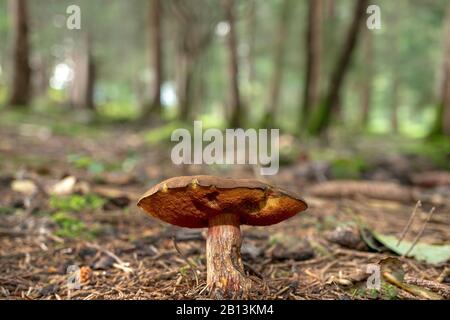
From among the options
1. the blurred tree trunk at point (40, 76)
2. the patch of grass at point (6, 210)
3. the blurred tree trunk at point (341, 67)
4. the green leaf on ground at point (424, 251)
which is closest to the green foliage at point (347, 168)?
the blurred tree trunk at point (341, 67)

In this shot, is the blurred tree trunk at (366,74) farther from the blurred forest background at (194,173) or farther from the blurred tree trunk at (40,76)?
the blurred tree trunk at (40,76)

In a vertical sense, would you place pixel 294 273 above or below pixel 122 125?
below

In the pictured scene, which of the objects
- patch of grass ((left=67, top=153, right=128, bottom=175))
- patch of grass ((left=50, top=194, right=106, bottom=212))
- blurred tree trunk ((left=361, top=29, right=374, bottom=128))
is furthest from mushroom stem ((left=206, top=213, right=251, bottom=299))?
blurred tree trunk ((left=361, top=29, right=374, bottom=128))

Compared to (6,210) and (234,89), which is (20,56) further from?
(6,210)

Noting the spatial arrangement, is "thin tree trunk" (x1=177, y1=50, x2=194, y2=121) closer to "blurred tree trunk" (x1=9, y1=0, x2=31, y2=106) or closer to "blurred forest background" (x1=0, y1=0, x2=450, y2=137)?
"blurred forest background" (x1=0, y1=0, x2=450, y2=137)

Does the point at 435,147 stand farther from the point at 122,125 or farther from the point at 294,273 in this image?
the point at 122,125

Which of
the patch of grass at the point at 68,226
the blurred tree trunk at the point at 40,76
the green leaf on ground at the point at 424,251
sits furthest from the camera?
the blurred tree trunk at the point at 40,76

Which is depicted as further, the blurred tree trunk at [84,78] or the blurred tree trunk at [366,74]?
the blurred tree trunk at [366,74]

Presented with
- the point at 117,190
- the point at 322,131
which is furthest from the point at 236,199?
the point at 322,131
